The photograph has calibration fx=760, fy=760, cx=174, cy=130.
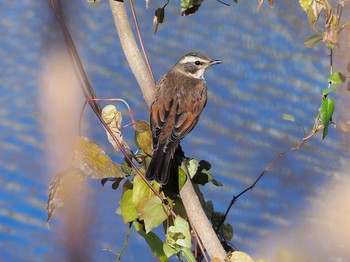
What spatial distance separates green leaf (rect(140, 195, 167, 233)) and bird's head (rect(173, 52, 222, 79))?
117cm

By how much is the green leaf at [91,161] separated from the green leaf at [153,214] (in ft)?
0.47

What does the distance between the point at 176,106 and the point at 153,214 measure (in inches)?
40.2

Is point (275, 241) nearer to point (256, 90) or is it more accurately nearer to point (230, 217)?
point (230, 217)

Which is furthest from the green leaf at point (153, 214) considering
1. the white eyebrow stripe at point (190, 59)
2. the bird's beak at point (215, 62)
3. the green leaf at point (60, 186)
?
the white eyebrow stripe at point (190, 59)

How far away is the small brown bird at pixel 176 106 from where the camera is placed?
2.32m

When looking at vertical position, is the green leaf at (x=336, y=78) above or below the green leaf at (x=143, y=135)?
above

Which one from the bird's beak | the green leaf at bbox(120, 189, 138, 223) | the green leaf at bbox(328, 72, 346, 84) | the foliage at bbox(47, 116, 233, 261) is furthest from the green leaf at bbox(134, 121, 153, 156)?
the bird's beak

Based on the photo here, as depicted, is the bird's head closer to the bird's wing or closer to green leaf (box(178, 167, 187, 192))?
the bird's wing

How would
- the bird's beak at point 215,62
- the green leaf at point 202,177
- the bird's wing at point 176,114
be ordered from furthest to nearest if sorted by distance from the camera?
1. the bird's beak at point 215,62
2. the bird's wing at point 176,114
3. the green leaf at point 202,177

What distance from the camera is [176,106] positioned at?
2.97 metres

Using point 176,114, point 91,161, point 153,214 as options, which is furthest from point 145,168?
point 176,114

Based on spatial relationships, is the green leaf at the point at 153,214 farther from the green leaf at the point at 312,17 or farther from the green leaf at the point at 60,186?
the green leaf at the point at 312,17

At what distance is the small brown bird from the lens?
232cm

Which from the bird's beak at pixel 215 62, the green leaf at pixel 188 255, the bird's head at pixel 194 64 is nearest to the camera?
the green leaf at pixel 188 255
